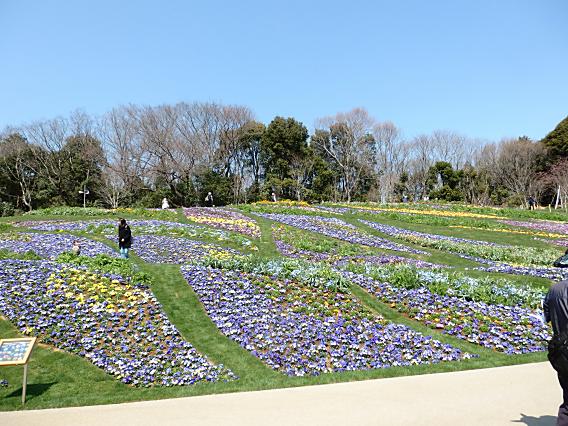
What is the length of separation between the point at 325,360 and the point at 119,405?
3.54m

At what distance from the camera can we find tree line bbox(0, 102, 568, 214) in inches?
1780

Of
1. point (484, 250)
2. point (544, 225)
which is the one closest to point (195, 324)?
point (484, 250)

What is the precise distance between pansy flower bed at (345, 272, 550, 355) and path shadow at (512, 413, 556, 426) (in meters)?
3.84

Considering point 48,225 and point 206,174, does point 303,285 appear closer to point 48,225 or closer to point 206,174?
point 48,225

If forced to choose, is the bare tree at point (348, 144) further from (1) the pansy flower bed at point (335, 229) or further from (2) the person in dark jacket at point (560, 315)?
(2) the person in dark jacket at point (560, 315)

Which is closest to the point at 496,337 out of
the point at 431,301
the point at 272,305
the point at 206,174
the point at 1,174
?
the point at 431,301

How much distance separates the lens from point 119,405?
5.93 m

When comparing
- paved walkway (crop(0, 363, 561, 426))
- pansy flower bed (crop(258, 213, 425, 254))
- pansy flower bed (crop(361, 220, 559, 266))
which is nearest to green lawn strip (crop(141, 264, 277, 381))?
paved walkway (crop(0, 363, 561, 426))

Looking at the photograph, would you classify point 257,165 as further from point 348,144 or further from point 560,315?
point 560,315

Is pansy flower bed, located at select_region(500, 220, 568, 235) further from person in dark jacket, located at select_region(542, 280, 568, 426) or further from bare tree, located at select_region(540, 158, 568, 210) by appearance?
person in dark jacket, located at select_region(542, 280, 568, 426)

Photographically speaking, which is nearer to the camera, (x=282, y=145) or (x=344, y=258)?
(x=344, y=258)

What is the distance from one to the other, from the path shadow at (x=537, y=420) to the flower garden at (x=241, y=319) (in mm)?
2512

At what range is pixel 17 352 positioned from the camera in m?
6.28

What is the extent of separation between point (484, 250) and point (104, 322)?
51.3 ft
